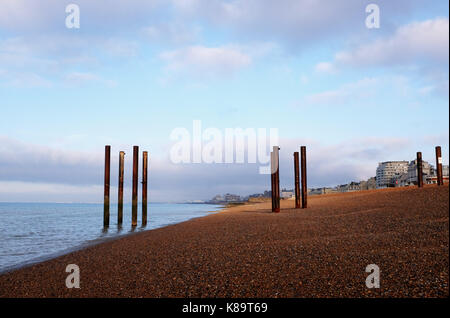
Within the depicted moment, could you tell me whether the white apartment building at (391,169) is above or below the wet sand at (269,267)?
above

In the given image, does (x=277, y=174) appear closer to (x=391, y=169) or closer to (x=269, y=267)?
(x=269, y=267)

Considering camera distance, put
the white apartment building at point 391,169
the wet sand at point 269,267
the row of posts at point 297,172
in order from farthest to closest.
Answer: the white apartment building at point 391,169 → the row of posts at point 297,172 → the wet sand at point 269,267

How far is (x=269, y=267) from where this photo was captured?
639cm

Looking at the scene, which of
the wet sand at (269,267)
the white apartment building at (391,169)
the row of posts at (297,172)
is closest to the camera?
Result: the wet sand at (269,267)

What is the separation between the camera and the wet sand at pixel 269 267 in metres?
5.11

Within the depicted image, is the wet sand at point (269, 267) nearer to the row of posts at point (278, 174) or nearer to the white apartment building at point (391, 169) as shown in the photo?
the row of posts at point (278, 174)

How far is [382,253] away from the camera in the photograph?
6.80 metres

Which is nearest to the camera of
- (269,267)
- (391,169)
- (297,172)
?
(269,267)

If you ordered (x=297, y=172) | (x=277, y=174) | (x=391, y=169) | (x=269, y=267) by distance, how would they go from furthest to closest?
(x=391, y=169)
(x=297, y=172)
(x=277, y=174)
(x=269, y=267)

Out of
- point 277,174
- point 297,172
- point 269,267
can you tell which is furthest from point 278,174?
point 269,267

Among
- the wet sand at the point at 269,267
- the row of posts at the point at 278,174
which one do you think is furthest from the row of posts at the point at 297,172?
the wet sand at the point at 269,267

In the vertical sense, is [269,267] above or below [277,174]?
below

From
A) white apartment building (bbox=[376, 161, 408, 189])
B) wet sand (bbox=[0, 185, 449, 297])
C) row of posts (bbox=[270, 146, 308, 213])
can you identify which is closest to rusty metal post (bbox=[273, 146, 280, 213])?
row of posts (bbox=[270, 146, 308, 213])
